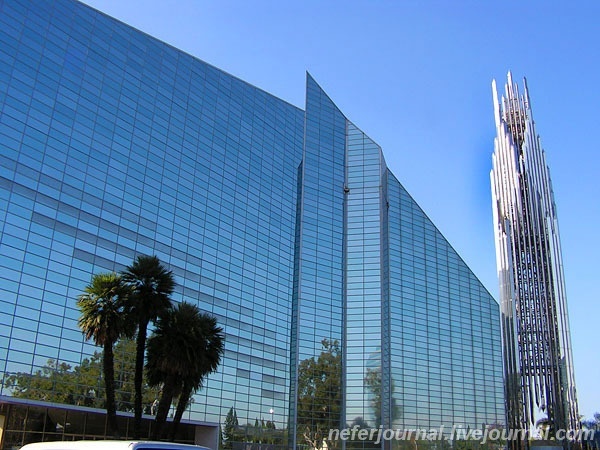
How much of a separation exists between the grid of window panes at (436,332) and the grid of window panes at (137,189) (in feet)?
49.6

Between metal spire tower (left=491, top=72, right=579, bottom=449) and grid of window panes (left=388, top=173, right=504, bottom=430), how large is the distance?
536cm

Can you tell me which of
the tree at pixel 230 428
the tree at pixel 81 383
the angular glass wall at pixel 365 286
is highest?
Answer: the angular glass wall at pixel 365 286

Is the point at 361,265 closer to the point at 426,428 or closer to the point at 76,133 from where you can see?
the point at 426,428

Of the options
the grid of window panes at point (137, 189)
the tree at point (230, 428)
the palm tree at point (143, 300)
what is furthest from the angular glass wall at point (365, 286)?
the palm tree at point (143, 300)

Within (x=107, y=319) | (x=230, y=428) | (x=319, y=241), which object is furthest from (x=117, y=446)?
(x=319, y=241)

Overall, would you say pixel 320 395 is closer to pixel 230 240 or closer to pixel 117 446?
pixel 230 240

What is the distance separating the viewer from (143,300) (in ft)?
113

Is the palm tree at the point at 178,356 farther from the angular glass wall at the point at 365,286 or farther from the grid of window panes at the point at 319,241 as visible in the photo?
the angular glass wall at the point at 365,286

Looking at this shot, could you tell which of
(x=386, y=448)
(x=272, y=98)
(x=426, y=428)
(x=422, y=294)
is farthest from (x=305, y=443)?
(x=272, y=98)

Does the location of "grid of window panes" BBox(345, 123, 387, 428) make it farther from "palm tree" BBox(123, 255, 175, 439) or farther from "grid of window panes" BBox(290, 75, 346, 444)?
"palm tree" BBox(123, 255, 175, 439)

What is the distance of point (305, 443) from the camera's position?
6762cm

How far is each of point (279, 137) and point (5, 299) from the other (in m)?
42.5

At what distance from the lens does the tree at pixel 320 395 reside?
6862 cm

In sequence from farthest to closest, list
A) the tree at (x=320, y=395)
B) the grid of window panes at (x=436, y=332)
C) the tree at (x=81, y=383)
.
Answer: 1. the grid of window panes at (x=436, y=332)
2. the tree at (x=320, y=395)
3. the tree at (x=81, y=383)
